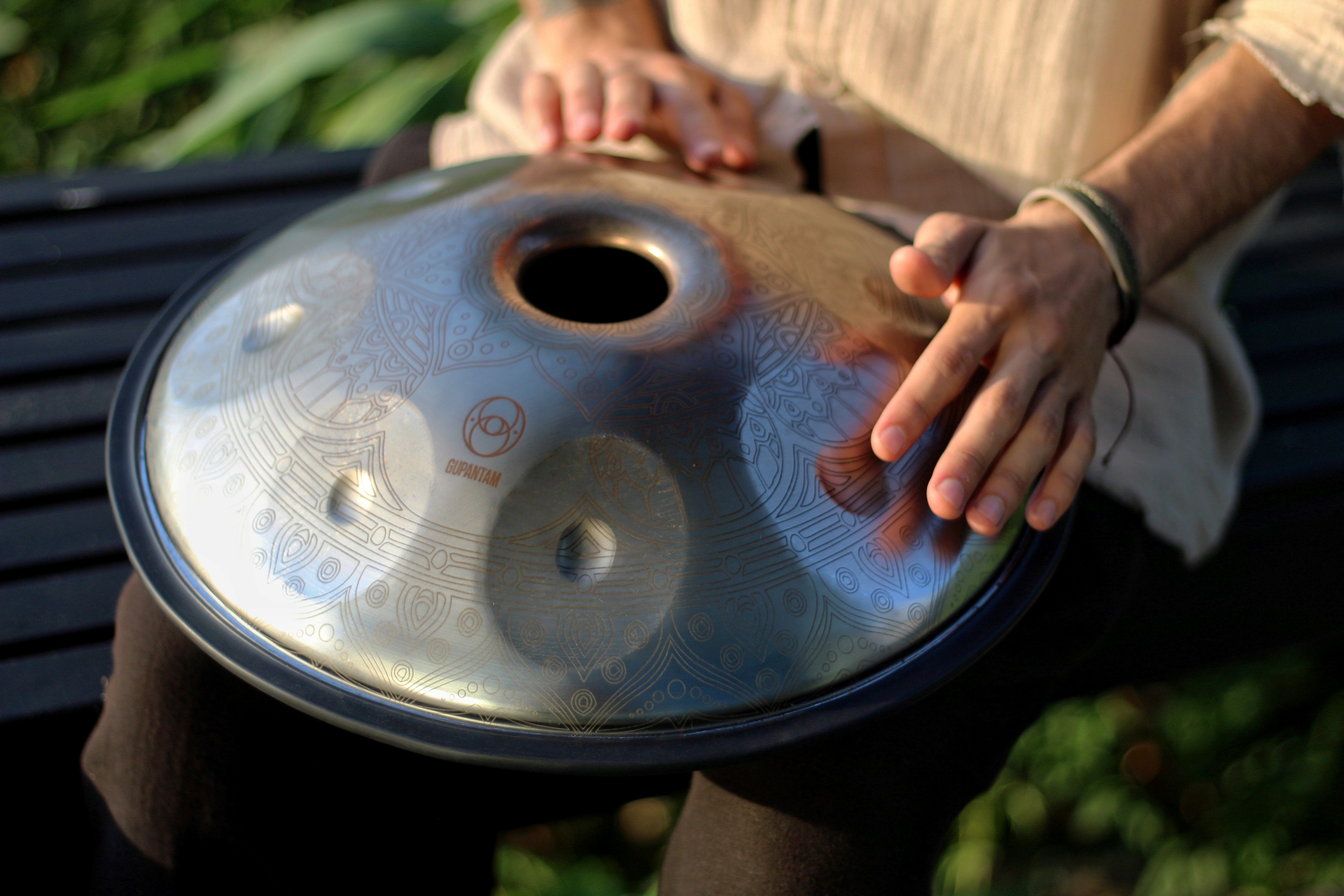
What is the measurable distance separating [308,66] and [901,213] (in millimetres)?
1458

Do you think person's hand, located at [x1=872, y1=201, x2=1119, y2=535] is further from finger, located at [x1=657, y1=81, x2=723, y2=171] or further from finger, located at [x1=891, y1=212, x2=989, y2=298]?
finger, located at [x1=657, y1=81, x2=723, y2=171]

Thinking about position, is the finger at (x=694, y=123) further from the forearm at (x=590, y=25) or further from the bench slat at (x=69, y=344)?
the bench slat at (x=69, y=344)

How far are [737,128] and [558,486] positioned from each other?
1.66 ft

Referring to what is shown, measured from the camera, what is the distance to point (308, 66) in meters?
1.97

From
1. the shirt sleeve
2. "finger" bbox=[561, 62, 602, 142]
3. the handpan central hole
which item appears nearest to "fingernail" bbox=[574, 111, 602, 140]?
"finger" bbox=[561, 62, 602, 142]

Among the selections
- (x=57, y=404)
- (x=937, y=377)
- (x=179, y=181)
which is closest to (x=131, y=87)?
(x=179, y=181)

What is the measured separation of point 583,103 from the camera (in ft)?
3.12

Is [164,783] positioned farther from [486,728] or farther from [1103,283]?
[1103,283]

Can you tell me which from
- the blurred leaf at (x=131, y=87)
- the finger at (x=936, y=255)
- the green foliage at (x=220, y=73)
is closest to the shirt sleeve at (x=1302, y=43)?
the finger at (x=936, y=255)

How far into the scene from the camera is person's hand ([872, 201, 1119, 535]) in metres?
0.68

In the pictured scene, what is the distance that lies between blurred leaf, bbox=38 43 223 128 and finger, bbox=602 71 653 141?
67.8 inches

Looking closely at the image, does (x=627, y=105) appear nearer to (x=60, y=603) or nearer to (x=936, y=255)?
(x=936, y=255)

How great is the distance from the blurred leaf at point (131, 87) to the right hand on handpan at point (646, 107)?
1582 millimetres

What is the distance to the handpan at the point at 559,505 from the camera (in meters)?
0.59
